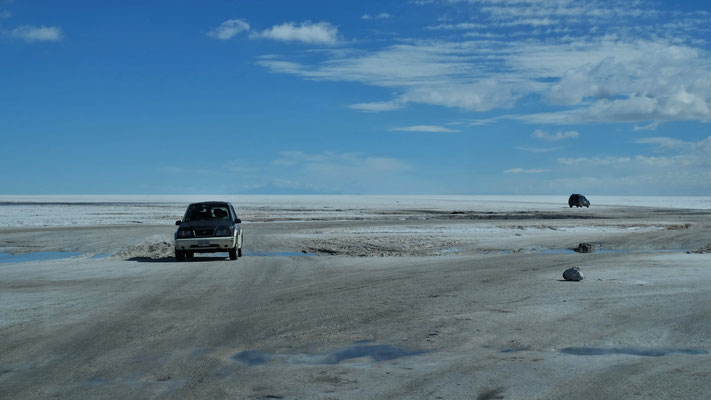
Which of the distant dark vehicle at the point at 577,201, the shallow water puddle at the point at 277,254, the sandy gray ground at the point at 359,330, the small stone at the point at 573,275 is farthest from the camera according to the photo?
the distant dark vehicle at the point at 577,201

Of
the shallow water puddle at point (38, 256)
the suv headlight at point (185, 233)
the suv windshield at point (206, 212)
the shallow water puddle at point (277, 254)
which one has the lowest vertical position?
the shallow water puddle at point (38, 256)

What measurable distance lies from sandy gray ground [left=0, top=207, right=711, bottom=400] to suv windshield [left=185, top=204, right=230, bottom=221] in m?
3.29

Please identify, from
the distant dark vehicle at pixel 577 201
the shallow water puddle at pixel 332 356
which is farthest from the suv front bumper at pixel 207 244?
the distant dark vehicle at pixel 577 201

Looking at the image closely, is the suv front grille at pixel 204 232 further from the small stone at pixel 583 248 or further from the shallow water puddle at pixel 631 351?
the shallow water puddle at pixel 631 351

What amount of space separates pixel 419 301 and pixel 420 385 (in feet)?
18.3

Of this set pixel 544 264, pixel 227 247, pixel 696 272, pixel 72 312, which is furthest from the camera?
pixel 227 247

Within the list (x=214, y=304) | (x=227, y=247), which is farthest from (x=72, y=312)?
(x=227, y=247)

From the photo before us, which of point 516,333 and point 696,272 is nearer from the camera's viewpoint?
point 516,333

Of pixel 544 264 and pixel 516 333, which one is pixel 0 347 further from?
pixel 544 264

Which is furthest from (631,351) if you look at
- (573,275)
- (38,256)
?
(38,256)

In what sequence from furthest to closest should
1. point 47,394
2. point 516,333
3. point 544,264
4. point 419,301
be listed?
1. point 544,264
2. point 419,301
3. point 516,333
4. point 47,394

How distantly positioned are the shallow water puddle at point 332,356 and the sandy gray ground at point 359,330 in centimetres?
3

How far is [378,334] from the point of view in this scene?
929cm

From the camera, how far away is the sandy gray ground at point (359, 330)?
22.1 feet
